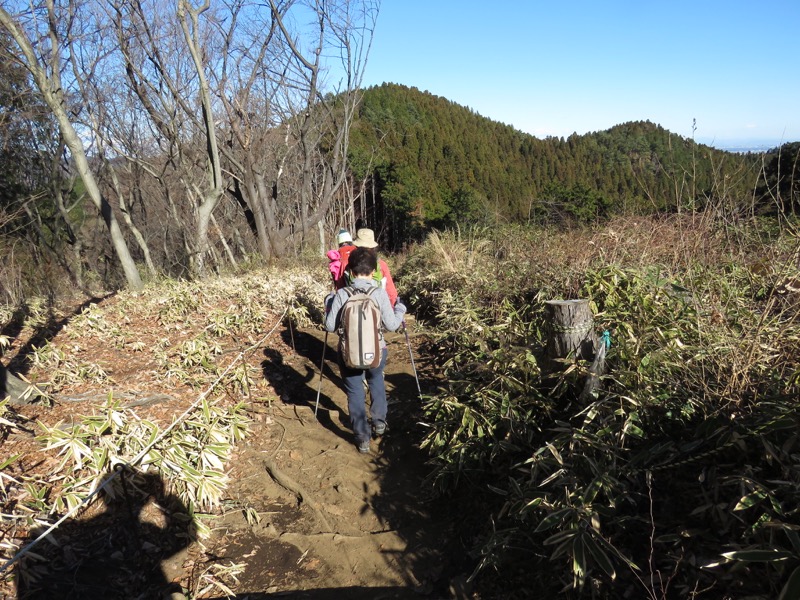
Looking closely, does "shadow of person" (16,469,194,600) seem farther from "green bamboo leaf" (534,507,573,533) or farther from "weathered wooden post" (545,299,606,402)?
"weathered wooden post" (545,299,606,402)

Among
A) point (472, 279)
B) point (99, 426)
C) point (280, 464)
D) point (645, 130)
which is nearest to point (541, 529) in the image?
point (280, 464)

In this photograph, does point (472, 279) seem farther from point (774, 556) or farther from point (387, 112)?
point (387, 112)

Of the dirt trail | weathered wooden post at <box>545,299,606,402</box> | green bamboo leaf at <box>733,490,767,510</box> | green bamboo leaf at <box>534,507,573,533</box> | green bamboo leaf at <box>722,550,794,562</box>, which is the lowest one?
the dirt trail

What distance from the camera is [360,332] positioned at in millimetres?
3529

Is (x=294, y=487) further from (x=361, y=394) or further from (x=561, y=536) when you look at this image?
(x=561, y=536)

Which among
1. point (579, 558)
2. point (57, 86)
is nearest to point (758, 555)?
point (579, 558)

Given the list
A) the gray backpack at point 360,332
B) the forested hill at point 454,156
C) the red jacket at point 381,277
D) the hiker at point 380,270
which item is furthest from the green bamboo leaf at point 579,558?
the forested hill at point 454,156

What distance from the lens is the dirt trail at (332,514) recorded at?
8.81ft

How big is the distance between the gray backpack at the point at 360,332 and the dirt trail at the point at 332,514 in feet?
2.95

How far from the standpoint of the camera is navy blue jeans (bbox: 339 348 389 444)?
3.75m

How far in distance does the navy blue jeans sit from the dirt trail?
0.86 feet

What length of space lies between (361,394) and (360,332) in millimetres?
568

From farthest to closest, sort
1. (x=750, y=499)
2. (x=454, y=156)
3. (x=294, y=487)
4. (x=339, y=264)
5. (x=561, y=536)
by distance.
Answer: (x=454, y=156), (x=339, y=264), (x=294, y=487), (x=561, y=536), (x=750, y=499)

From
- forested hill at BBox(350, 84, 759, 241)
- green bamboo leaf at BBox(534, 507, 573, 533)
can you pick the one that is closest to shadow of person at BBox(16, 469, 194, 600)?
green bamboo leaf at BBox(534, 507, 573, 533)
